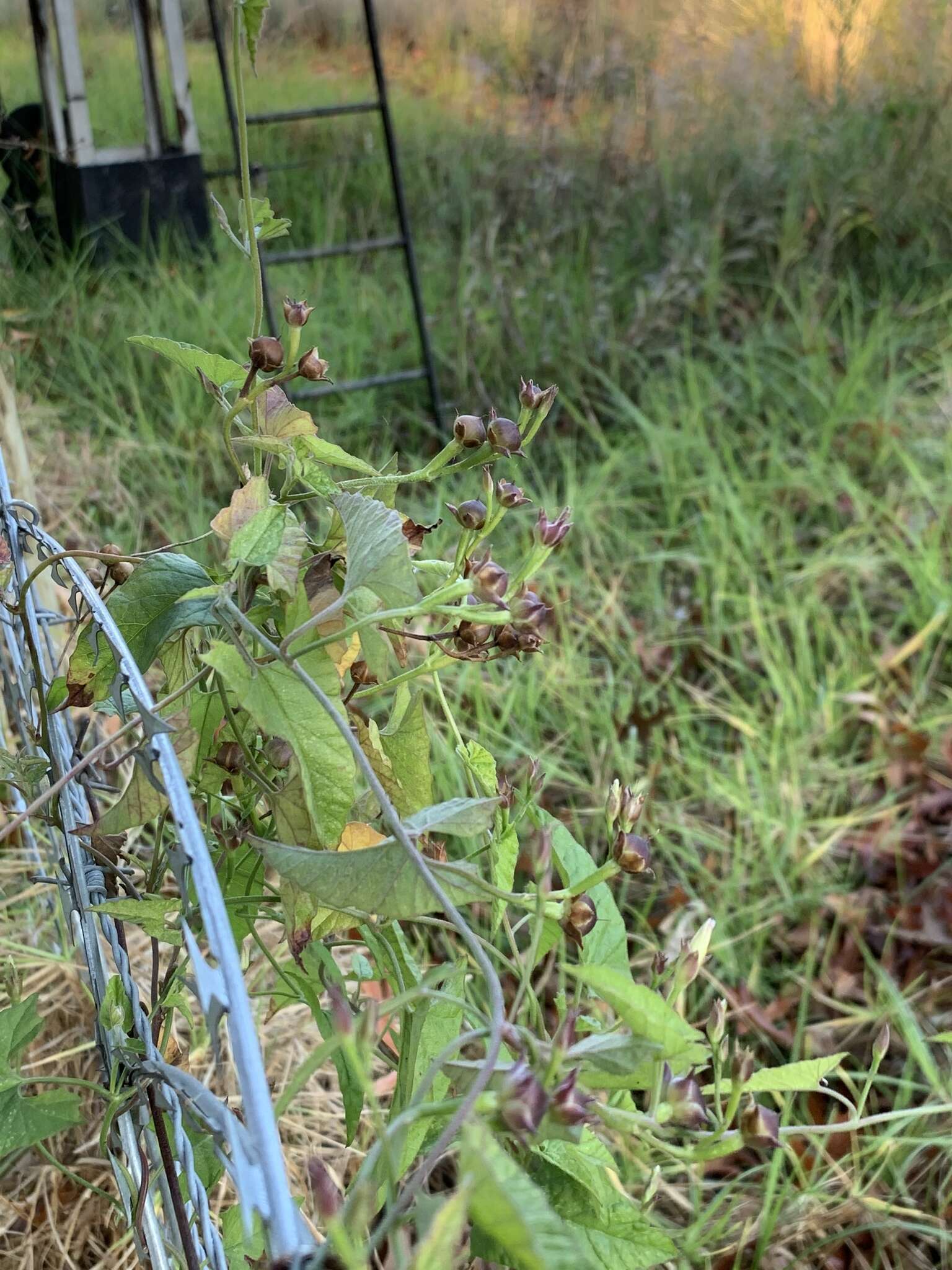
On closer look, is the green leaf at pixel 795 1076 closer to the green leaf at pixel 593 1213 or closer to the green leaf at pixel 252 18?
the green leaf at pixel 593 1213

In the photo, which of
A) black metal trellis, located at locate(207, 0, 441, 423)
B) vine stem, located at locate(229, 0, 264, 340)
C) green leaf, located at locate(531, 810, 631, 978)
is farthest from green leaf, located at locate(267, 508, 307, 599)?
black metal trellis, located at locate(207, 0, 441, 423)

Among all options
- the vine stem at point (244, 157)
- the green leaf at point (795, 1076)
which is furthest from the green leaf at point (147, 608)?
the green leaf at point (795, 1076)

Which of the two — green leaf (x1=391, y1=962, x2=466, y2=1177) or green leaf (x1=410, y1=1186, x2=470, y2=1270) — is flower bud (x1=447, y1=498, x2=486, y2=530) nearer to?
green leaf (x1=391, y1=962, x2=466, y2=1177)

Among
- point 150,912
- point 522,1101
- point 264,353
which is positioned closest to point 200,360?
point 264,353

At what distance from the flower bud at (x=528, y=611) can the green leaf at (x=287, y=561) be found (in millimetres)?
94

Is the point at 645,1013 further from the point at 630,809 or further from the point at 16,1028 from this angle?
the point at 16,1028

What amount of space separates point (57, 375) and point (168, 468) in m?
0.42

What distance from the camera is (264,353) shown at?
51cm

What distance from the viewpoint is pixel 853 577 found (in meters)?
2.00

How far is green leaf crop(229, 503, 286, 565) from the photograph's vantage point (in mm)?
464

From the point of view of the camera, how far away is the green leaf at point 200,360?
20.9 inches

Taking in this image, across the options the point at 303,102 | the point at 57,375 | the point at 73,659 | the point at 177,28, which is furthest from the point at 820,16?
the point at 73,659

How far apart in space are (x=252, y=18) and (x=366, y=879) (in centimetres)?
34

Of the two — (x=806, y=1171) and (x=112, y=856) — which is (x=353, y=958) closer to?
(x=112, y=856)
